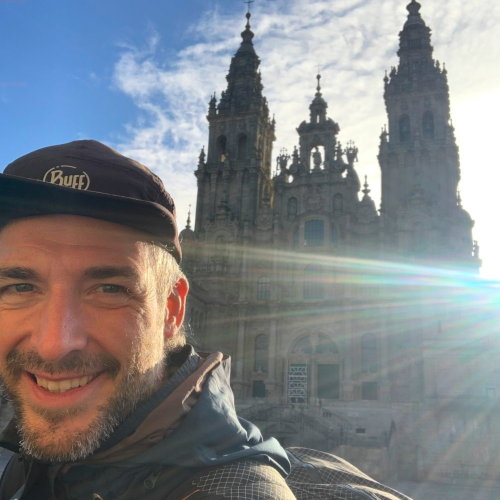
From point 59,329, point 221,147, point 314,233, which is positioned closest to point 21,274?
point 59,329

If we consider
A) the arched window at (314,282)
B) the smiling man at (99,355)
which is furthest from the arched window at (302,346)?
the smiling man at (99,355)

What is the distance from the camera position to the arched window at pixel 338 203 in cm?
3572

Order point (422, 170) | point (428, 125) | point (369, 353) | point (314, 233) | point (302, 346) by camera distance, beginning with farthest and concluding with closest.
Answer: point (428, 125)
point (314, 233)
point (422, 170)
point (302, 346)
point (369, 353)

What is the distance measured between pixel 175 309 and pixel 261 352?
3286 cm

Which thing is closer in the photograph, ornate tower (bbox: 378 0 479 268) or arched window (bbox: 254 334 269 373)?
ornate tower (bbox: 378 0 479 268)

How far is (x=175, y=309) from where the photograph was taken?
206 centimetres

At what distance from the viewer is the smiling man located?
4.98ft

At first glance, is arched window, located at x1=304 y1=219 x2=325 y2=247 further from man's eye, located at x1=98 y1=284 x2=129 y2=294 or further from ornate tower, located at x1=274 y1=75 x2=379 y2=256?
man's eye, located at x1=98 y1=284 x2=129 y2=294

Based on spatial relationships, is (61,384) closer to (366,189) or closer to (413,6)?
(366,189)

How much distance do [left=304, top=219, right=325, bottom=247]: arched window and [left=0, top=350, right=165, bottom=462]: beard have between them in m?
33.4

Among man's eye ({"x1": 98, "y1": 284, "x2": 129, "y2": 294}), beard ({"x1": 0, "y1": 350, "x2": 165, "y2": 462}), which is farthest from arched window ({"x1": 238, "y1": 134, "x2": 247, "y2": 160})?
beard ({"x1": 0, "y1": 350, "x2": 165, "y2": 462})

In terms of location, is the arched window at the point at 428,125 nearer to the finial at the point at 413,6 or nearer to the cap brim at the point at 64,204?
the finial at the point at 413,6

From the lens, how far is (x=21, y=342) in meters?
1.66

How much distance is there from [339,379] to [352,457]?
1069 cm
